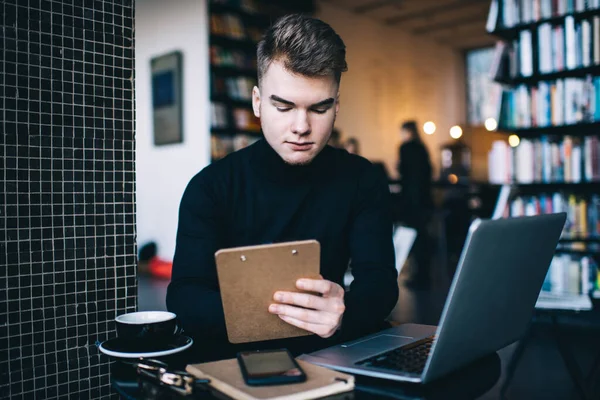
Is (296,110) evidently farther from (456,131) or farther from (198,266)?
(456,131)

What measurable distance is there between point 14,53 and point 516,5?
3287 millimetres

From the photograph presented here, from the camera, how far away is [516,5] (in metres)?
3.49

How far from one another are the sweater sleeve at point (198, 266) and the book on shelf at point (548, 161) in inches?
105

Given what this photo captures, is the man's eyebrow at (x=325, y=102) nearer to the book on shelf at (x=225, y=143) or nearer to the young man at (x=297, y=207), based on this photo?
the young man at (x=297, y=207)

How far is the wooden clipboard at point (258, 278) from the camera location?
30.8 inches

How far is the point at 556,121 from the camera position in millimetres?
3338

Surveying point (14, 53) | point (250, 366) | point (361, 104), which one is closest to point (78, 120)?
point (14, 53)

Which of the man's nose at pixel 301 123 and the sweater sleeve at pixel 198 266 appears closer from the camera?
the sweater sleeve at pixel 198 266

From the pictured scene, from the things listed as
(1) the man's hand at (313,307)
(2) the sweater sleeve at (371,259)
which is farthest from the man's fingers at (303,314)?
(2) the sweater sleeve at (371,259)

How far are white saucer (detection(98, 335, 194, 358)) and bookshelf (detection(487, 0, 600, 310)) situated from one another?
289 centimetres

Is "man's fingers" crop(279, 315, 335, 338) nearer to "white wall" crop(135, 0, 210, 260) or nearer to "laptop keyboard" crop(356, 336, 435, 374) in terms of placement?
"laptop keyboard" crop(356, 336, 435, 374)

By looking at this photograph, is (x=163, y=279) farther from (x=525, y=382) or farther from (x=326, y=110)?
(x=326, y=110)

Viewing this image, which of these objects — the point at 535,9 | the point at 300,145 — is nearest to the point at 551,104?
the point at 535,9

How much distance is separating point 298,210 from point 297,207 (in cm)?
1
